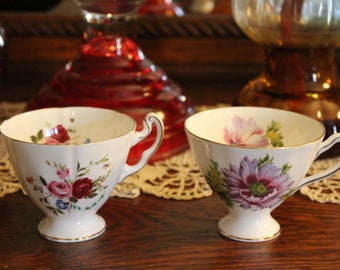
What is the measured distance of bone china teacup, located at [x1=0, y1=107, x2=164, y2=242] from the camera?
0.44 metres

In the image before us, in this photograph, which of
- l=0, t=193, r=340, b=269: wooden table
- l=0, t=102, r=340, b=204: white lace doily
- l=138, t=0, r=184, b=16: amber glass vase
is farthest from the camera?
l=138, t=0, r=184, b=16: amber glass vase

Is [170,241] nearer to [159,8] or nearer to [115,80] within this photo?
[115,80]

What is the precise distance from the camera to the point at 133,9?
0.64 m

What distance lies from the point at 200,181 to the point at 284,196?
11 centimetres

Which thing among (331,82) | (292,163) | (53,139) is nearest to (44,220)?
(53,139)

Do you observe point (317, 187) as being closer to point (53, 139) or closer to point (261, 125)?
point (261, 125)

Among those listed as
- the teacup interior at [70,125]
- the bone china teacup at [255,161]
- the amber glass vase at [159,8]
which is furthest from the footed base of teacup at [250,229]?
the amber glass vase at [159,8]

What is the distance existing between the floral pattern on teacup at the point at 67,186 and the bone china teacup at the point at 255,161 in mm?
66

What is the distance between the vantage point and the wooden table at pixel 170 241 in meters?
0.44

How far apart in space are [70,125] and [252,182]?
15 cm

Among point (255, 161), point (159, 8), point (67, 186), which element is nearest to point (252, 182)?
point (255, 161)

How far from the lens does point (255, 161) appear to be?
444mm

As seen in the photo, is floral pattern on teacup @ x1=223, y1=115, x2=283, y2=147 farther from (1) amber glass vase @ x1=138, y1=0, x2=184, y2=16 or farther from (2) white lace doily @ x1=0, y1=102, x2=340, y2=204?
(1) amber glass vase @ x1=138, y1=0, x2=184, y2=16

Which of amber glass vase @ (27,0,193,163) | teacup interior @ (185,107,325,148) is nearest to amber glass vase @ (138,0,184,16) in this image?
amber glass vase @ (27,0,193,163)
